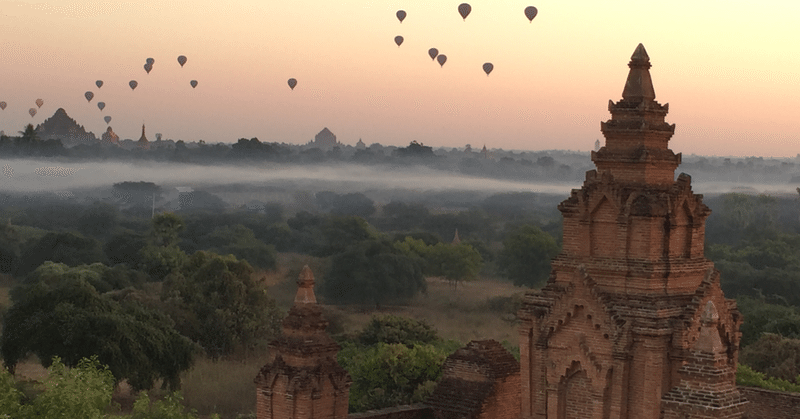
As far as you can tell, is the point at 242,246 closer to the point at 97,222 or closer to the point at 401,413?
the point at 97,222

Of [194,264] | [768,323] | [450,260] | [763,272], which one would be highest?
[194,264]

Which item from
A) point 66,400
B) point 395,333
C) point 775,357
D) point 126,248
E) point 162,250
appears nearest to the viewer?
point 66,400

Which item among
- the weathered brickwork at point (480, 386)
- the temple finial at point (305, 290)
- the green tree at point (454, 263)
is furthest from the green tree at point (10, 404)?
the green tree at point (454, 263)

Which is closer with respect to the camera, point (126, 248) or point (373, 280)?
point (373, 280)

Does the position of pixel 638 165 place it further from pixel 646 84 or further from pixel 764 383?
pixel 764 383

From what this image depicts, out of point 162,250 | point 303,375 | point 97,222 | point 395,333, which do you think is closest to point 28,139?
point 97,222

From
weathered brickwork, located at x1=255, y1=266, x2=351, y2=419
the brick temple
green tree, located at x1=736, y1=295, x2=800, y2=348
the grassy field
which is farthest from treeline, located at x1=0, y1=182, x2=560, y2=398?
green tree, located at x1=736, y1=295, x2=800, y2=348

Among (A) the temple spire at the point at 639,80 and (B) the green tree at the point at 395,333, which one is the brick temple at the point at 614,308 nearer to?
(A) the temple spire at the point at 639,80
